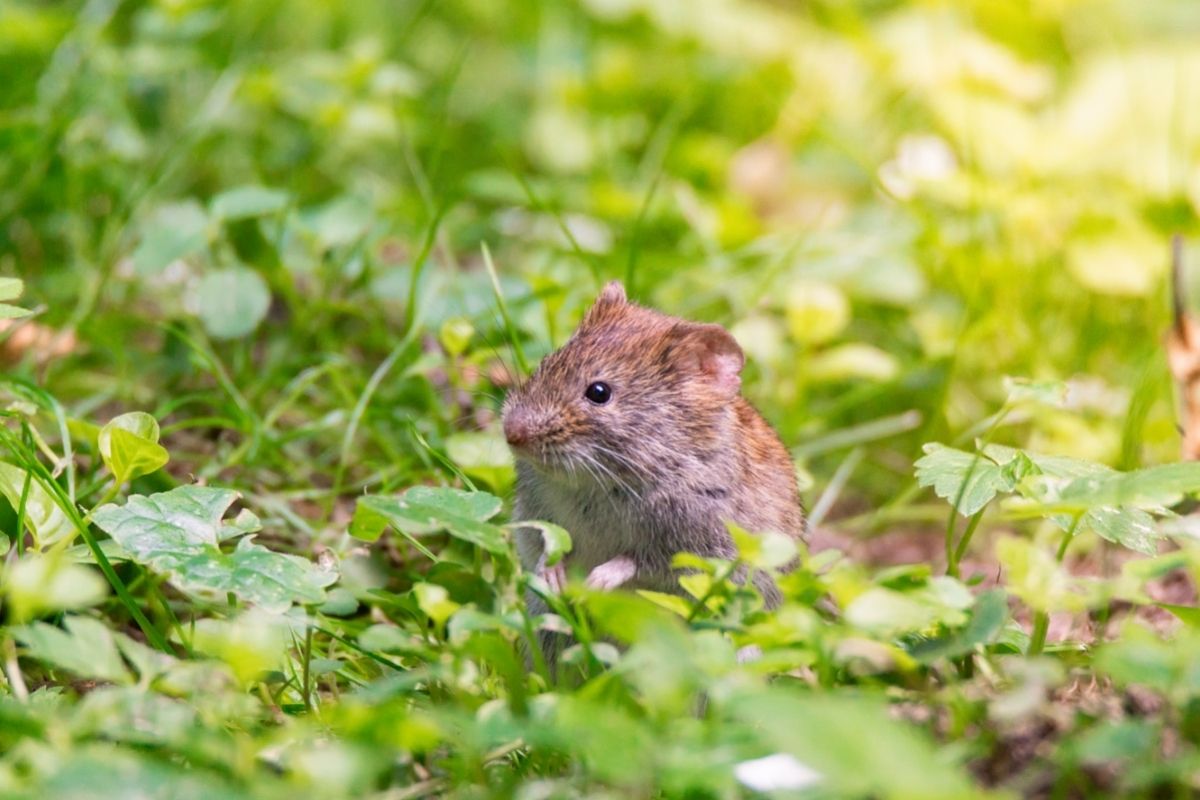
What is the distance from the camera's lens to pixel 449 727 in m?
2.66

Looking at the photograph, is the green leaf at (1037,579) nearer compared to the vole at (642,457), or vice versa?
the green leaf at (1037,579)

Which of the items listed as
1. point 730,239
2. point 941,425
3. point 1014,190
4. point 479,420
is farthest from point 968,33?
point 479,420

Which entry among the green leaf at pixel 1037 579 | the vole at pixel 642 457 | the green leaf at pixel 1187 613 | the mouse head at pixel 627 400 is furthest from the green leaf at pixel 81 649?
the green leaf at pixel 1187 613

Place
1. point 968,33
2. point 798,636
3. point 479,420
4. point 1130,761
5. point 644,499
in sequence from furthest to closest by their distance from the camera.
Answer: point 968,33, point 479,420, point 644,499, point 798,636, point 1130,761

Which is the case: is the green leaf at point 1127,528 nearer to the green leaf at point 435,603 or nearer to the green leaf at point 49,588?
the green leaf at point 435,603

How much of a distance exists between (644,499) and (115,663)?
142cm

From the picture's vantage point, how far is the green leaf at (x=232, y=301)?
4328 millimetres

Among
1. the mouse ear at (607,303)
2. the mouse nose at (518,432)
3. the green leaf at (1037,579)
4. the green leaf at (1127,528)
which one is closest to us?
the green leaf at (1037,579)

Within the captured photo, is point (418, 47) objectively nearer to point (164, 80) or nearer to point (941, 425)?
point (164, 80)

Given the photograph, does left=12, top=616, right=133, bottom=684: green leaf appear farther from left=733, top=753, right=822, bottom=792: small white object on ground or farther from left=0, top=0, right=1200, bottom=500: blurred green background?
left=0, top=0, right=1200, bottom=500: blurred green background

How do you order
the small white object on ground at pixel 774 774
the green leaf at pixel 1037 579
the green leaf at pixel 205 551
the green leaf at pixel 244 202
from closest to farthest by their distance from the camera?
the small white object on ground at pixel 774 774 < the green leaf at pixel 1037 579 < the green leaf at pixel 205 551 < the green leaf at pixel 244 202

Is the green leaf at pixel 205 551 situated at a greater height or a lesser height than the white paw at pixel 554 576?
greater

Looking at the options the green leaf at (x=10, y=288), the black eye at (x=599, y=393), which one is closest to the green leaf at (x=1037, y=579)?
the black eye at (x=599, y=393)

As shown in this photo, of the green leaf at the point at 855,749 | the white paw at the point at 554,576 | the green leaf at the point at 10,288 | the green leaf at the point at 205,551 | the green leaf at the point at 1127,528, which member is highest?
the green leaf at the point at 10,288
